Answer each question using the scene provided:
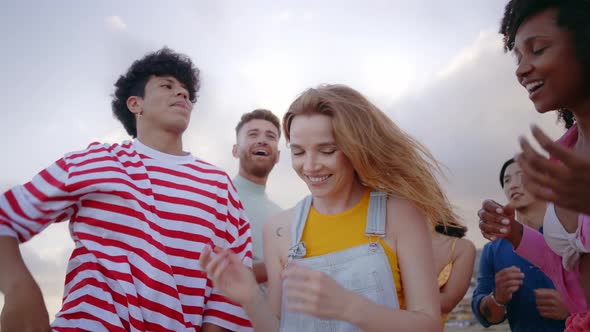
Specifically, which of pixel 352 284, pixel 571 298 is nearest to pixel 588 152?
pixel 571 298

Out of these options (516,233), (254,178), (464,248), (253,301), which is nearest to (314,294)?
(253,301)

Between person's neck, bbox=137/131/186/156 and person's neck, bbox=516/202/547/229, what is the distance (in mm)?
3574

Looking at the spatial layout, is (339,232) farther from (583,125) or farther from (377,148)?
(583,125)

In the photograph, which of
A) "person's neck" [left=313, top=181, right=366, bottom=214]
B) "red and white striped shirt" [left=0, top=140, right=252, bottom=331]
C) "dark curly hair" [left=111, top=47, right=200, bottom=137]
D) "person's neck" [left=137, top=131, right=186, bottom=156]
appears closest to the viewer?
"red and white striped shirt" [left=0, top=140, right=252, bottom=331]

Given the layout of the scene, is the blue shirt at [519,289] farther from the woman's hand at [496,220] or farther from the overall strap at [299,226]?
→ the overall strap at [299,226]

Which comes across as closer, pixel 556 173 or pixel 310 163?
pixel 556 173

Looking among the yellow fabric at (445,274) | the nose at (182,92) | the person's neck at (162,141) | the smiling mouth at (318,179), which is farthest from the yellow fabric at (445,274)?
the nose at (182,92)

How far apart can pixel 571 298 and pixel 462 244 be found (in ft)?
6.57

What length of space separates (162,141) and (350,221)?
144cm

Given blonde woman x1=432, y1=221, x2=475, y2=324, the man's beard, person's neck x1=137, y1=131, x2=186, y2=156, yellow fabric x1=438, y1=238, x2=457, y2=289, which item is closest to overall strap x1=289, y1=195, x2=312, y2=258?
person's neck x1=137, y1=131, x2=186, y2=156

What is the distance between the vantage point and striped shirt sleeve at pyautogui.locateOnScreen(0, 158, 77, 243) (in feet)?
9.95

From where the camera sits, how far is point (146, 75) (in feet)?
13.5

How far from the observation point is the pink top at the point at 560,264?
9.72ft

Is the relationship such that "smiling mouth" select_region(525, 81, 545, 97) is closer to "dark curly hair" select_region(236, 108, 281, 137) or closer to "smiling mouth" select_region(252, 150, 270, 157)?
"smiling mouth" select_region(252, 150, 270, 157)
